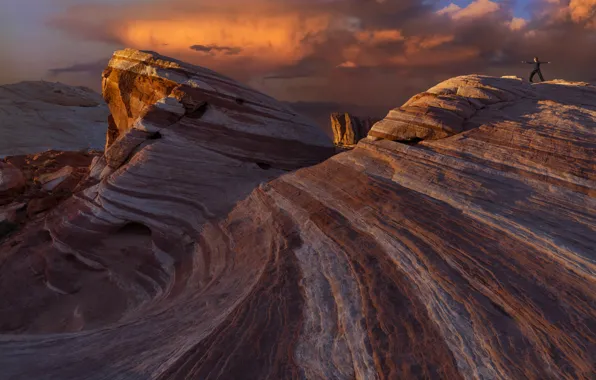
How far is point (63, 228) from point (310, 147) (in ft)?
25.4

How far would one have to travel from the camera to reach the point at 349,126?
37062 mm

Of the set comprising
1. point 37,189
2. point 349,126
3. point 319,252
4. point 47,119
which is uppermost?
point 319,252

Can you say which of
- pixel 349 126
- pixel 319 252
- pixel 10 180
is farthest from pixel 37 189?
pixel 349 126

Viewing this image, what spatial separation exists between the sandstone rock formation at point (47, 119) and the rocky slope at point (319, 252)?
33.6 m

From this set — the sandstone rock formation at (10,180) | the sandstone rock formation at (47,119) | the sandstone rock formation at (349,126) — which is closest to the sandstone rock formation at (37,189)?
the sandstone rock formation at (10,180)

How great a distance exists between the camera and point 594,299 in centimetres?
444

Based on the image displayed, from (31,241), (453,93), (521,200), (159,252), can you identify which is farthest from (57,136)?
(521,200)

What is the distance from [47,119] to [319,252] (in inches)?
2096

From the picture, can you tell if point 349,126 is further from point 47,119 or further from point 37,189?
point 47,119

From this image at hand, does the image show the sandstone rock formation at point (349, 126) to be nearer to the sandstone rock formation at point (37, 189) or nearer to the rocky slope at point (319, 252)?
the sandstone rock formation at point (37, 189)

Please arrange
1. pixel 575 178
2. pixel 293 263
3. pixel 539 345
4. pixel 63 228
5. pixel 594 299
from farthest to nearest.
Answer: pixel 63 228
pixel 575 178
pixel 293 263
pixel 594 299
pixel 539 345

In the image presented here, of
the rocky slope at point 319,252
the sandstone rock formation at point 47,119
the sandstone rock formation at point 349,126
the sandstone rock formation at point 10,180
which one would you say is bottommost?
the sandstone rock formation at point 47,119

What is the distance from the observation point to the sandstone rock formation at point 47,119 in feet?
139

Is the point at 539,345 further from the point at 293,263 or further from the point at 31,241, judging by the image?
the point at 31,241
